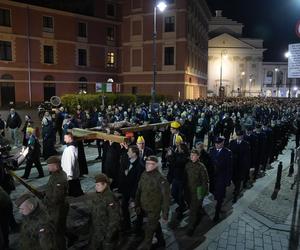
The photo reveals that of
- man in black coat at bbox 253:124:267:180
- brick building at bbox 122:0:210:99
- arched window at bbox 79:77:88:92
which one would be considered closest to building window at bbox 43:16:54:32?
arched window at bbox 79:77:88:92

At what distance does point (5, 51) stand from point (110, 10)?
17357 millimetres

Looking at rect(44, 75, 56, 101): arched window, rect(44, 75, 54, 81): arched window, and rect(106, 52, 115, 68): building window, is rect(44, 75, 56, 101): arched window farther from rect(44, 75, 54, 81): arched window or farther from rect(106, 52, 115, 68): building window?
rect(106, 52, 115, 68): building window

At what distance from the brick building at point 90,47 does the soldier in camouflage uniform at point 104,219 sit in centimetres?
3763

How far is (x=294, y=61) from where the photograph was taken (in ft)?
25.7

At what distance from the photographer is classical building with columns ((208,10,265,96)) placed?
9131 cm

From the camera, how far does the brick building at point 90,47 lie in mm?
39062

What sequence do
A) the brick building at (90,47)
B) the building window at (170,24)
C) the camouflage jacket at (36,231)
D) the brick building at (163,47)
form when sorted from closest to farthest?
1. the camouflage jacket at (36,231)
2. the brick building at (90,47)
3. the brick building at (163,47)
4. the building window at (170,24)

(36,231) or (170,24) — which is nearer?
(36,231)

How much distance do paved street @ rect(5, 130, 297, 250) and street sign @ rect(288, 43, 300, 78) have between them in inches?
141

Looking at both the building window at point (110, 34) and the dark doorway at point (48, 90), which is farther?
the building window at point (110, 34)

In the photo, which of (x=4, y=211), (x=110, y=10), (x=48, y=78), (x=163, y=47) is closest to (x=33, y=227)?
(x=4, y=211)

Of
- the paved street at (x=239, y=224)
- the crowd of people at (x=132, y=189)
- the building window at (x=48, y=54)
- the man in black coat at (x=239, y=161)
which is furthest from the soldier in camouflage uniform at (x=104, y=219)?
the building window at (x=48, y=54)

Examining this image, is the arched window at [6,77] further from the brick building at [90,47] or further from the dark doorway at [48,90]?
the dark doorway at [48,90]

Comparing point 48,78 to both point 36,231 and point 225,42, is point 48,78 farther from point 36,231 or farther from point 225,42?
point 225,42
